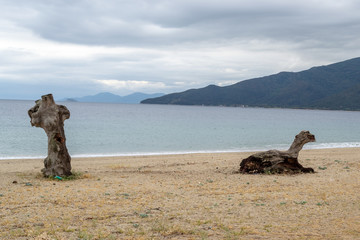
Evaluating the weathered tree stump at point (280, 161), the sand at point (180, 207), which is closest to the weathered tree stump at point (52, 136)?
the sand at point (180, 207)

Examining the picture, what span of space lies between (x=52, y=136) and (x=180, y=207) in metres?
6.28

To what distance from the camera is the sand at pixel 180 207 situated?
681cm

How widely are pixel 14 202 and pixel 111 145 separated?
25.8m

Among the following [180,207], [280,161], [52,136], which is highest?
[52,136]

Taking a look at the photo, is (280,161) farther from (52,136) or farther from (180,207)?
(52,136)

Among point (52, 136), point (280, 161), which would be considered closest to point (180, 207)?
point (52, 136)

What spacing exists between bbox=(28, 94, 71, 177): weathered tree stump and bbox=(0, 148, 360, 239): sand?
0.60 meters

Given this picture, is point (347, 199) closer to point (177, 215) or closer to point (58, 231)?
point (177, 215)

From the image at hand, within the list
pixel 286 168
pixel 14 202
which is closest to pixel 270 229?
pixel 14 202

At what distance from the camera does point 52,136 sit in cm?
1282

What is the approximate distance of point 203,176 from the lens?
547 inches

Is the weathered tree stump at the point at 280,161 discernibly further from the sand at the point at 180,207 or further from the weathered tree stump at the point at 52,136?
the weathered tree stump at the point at 52,136

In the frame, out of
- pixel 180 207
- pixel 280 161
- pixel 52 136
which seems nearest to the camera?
→ pixel 180 207

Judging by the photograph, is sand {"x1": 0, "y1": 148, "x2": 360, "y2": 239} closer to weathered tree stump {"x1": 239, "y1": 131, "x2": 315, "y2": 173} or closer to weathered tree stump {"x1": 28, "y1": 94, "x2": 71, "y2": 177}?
weathered tree stump {"x1": 28, "y1": 94, "x2": 71, "y2": 177}
